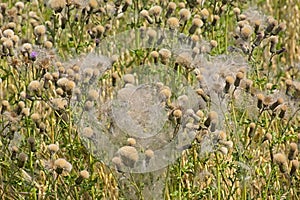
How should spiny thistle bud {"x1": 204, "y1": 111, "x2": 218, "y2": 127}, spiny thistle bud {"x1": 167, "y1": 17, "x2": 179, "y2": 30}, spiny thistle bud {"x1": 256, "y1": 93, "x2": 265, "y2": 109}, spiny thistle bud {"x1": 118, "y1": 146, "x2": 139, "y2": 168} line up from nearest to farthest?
1. spiny thistle bud {"x1": 118, "y1": 146, "x2": 139, "y2": 168}
2. spiny thistle bud {"x1": 204, "y1": 111, "x2": 218, "y2": 127}
3. spiny thistle bud {"x1": 256, "y1": 93, "x2": 265, "y2": 109}
4. spiny thistle bud {"x1": 167, "y1": 17, "x2": 179, "y2": 30}

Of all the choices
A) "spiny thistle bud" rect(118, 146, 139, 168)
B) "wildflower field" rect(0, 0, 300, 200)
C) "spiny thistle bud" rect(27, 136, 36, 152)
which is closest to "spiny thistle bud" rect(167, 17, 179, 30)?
"wildflower field" rect(0, 0, 300, 200)

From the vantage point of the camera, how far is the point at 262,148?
9.34 feet

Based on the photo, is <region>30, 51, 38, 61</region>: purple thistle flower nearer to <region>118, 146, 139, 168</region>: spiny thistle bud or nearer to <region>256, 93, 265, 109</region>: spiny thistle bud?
<region>118, 146, 139, 168</region>: spiny thistle bud

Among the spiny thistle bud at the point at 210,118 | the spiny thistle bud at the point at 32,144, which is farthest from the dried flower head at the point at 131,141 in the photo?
the spiny thistle bud at the point at 32,144

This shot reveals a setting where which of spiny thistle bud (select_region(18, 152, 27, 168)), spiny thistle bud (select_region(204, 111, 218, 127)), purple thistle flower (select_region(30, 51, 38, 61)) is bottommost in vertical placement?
spiny thistle bud (select_region(18, 152, 27, 168))

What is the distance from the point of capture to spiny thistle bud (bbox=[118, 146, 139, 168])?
6.13ft

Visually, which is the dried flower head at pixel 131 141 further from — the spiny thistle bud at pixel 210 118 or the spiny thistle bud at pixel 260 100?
the spiny thistle bud at pixel 260 100

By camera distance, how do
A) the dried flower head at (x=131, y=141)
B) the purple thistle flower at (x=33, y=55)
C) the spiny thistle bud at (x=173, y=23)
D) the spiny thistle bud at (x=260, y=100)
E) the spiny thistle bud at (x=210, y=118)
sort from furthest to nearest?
the spiny thistle bud at (x=173, y=23) < the purple thistle flower at (x=33, y=55) < the spiny thistle bud at (x=260, y=100) < the spiny thistle bud at (x=210, y=118) < the dried flower head at (x=131, y=141)

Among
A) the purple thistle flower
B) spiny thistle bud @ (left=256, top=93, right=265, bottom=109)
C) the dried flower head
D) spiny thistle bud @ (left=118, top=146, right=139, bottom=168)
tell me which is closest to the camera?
spiny thistle bud @ (left=118, top=146, right=139, bottom=168)

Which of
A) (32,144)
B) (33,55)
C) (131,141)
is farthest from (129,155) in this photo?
(33,55)

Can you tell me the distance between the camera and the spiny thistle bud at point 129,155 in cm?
187

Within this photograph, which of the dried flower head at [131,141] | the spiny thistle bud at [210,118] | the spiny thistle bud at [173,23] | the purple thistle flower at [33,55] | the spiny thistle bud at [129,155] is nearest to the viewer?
the spiny thistle bud at [129,155]

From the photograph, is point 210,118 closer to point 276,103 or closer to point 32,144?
point 276,103

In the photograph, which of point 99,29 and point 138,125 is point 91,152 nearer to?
point 138,125
